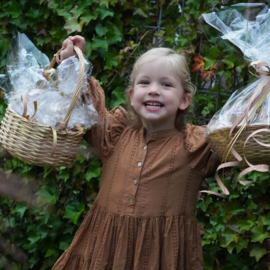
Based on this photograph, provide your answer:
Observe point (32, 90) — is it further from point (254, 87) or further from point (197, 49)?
point (197, 49)

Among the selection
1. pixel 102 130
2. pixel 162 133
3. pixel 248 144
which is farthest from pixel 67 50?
pixel 248 144

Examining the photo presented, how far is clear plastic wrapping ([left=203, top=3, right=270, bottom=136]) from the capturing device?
68.3 inches

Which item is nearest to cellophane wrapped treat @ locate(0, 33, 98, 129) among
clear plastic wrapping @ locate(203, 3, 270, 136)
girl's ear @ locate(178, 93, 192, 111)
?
girl's ear @ locate(178, 93, 192, 111)

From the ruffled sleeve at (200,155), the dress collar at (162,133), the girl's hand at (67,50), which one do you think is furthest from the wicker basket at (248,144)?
the girl's hand at (67,50)

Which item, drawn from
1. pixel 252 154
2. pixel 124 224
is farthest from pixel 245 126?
pixel 124 224

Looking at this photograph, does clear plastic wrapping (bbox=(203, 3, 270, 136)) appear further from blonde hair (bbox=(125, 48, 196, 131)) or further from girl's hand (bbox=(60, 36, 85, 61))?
girl's hand (bbox=(60, 36, 85, 61))

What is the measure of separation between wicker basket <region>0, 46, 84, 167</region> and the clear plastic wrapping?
0.56 m

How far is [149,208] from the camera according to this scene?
2047mm

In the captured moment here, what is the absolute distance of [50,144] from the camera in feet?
6.31

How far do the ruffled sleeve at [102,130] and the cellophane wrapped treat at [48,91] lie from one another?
2.4 inches

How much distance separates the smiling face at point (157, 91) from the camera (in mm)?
2031

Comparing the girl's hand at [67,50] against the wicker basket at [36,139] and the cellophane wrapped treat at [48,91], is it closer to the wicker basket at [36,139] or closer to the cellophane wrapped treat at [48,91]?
the cellophane wrapped treat at [48,91]

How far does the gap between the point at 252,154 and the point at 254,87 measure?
302 millimetres

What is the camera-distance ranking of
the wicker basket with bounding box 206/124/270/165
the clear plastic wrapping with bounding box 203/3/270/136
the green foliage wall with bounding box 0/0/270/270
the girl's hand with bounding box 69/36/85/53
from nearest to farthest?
the wicker basket with bounding box 206/124/270/165 < the clear plastic wrapping with bounding box 203/3/270/136 < the girl's hand with bounding box 69/36/85/53 < the green foliage wall with bounding box 0/0/270/270
